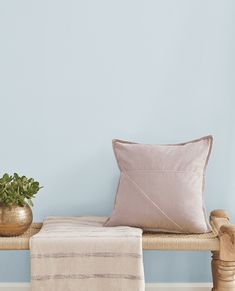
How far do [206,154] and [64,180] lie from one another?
68cm

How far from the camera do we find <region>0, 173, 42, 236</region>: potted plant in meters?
2.49

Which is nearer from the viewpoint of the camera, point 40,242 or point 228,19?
point 40,242

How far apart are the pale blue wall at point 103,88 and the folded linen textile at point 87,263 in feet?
1.79

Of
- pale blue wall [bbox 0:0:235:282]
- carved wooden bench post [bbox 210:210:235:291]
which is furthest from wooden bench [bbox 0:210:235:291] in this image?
pale blue wall [bbox 0:0:235:282]

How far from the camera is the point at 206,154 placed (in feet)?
8.74

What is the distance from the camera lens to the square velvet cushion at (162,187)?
254 centimetres

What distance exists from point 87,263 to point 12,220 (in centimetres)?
35

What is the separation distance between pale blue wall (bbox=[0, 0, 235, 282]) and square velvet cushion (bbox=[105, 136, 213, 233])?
254 millimetres

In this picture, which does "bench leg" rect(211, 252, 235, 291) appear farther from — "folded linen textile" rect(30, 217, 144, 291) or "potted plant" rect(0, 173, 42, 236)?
"potted plant" rect(0, 173, 42, 236)

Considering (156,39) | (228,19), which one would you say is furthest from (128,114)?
(228,19)

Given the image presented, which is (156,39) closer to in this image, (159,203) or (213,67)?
(213,67)

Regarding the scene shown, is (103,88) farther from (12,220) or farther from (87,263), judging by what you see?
(87,263)

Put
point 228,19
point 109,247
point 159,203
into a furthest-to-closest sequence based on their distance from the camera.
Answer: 1. point 228,19
2. point 159,203
3. point 109,247

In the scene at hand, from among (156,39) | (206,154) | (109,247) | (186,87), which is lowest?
(109,247)
